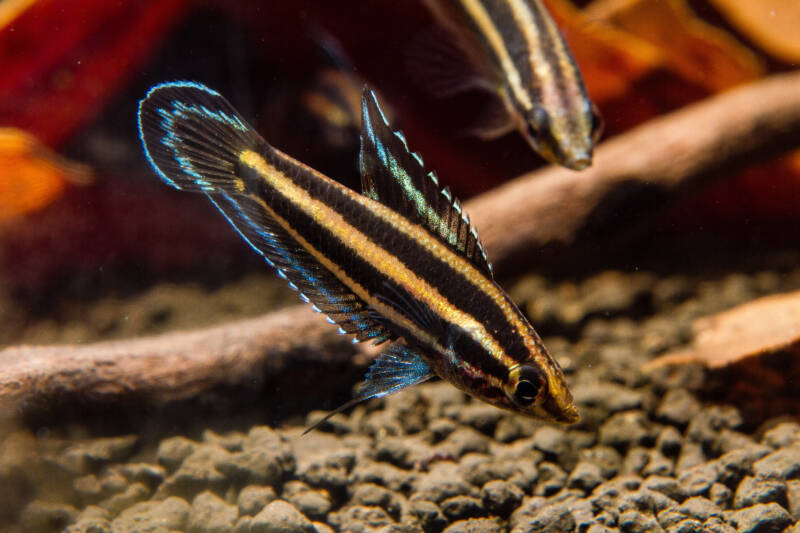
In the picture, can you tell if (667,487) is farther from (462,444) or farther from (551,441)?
(462,444)

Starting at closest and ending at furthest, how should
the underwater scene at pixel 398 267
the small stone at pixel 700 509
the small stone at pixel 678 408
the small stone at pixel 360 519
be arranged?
the underwater scene at pixel 398 267, the small stone at pixel 700 509, the small stone at pixel 360 519, the small stone at pixel 678 408

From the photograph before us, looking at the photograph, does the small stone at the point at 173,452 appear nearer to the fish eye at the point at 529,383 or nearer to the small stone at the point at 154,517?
the small stone at the point at 154,517

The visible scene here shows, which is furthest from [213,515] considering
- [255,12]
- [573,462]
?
[255,12]

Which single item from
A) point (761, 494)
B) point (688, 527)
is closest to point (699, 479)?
point (761, 494)

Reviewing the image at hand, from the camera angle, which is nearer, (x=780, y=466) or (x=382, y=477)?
(x=780, y=466)

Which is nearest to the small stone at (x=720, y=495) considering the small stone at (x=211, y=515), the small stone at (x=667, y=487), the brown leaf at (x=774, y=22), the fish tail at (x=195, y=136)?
the small stone at (x=667, y=487)

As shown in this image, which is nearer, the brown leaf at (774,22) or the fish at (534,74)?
the fish at (534,74)

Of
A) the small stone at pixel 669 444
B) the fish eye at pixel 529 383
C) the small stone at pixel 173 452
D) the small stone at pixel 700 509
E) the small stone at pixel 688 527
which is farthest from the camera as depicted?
the small stone at pixel 669 444
